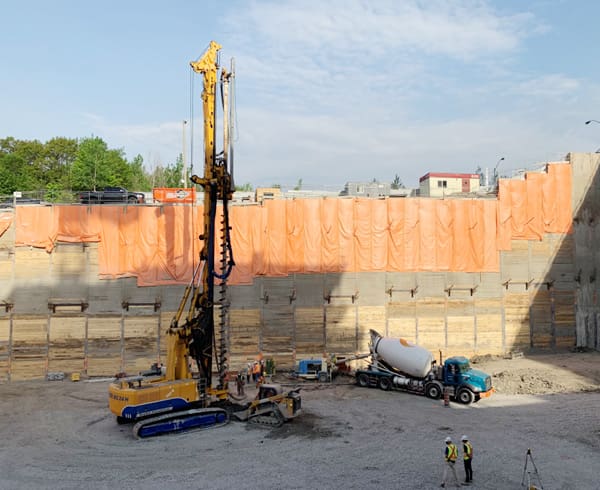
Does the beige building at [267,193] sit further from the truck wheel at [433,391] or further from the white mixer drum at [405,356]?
the truck wheel at [433,391]

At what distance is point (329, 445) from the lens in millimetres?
18531

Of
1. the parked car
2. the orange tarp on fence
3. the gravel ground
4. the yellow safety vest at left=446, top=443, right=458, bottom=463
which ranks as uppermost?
the parked car

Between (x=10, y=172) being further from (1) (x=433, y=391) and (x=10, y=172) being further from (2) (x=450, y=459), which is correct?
(2) (x=450, y=459)

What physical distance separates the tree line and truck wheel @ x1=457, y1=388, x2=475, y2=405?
156ft

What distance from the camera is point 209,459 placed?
56.0 feet

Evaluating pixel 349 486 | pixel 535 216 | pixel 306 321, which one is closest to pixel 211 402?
pixel 349 486

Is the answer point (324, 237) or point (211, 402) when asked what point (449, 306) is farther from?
point (211, 402)

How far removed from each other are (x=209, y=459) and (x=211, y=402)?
17.1ft

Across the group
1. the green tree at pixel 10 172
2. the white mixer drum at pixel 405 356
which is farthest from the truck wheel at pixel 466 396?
the green tree at pixel 10 172

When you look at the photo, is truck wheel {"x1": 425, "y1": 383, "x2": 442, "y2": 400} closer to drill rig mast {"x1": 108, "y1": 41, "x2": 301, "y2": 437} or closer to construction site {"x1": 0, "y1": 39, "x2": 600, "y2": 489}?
construction site {"x1": 0, "y1": 39, "x2": 600, "y2": 489}

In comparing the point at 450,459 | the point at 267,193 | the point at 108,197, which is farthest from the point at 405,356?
the point at 108,197

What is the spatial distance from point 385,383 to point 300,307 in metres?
8.34

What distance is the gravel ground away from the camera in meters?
15.5

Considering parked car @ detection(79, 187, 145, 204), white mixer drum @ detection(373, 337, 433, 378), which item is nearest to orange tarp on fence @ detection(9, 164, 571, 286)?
parked car @ detection(79, 187, 145, 204)
